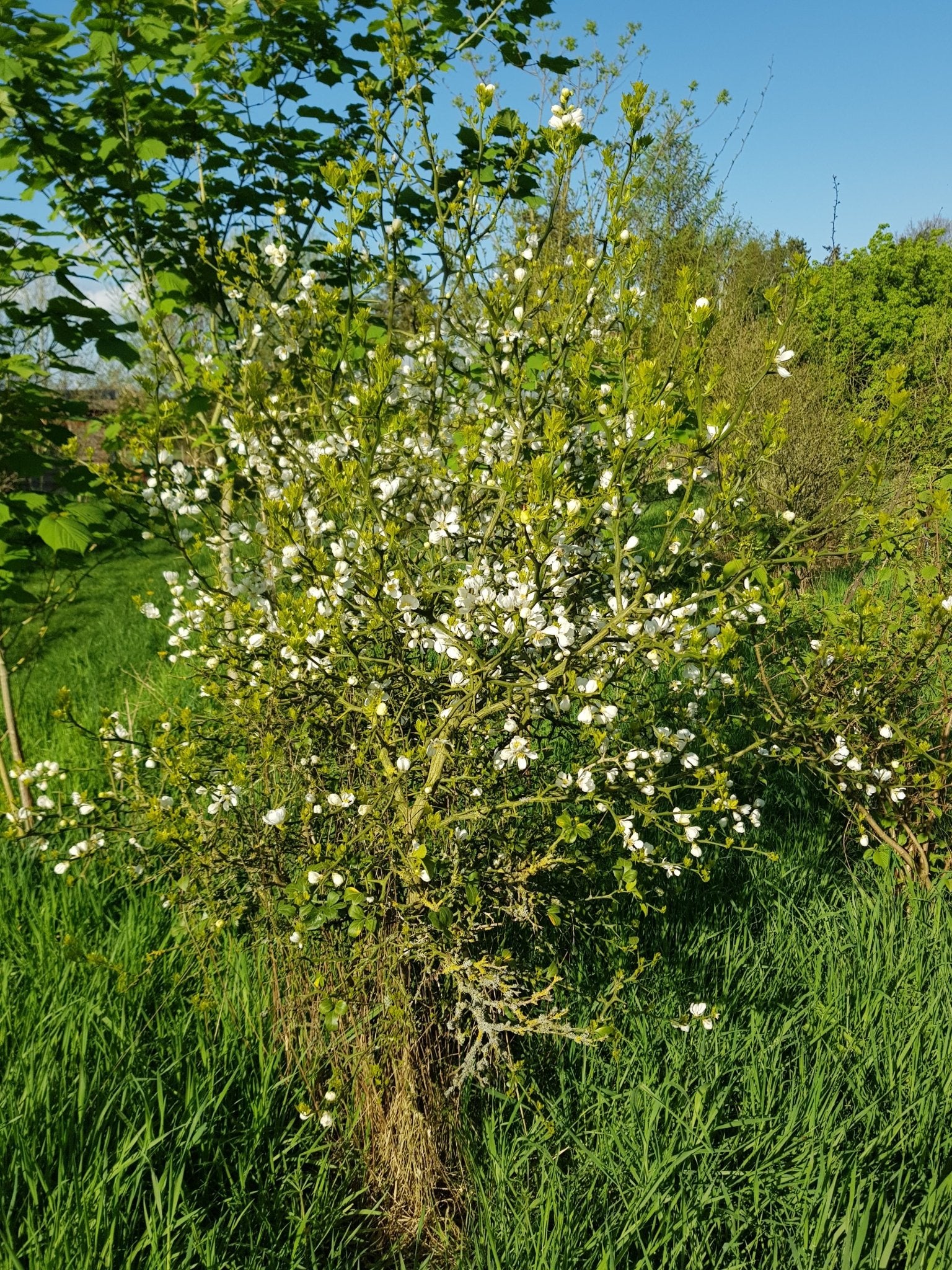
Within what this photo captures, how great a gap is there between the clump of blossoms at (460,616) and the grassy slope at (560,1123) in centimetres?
28

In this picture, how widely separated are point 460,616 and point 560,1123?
149 centimetres

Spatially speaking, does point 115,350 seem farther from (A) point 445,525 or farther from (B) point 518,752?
(B) point 518,752

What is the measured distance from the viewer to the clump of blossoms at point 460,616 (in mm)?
2346

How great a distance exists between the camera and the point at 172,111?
3664mm

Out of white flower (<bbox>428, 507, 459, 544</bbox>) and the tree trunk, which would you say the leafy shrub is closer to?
white flower (<bbox>428, 507, 459, 544</bbox>)

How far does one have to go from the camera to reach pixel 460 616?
2.35 meters

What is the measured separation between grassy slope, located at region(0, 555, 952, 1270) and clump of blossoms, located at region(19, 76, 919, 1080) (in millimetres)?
276

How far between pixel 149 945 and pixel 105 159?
3.22 m

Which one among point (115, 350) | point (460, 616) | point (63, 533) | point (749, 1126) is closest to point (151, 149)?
point (115, 350)

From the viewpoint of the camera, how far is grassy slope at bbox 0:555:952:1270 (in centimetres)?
217

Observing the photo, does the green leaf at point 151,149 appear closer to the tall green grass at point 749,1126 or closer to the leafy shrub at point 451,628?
the leafy shrub at point 451,628

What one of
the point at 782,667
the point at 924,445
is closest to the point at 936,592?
the point at 782,667

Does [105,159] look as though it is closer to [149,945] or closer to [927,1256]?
[149,945]

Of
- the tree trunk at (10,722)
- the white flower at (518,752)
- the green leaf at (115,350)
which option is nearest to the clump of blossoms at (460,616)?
the white flower at (518,752)
